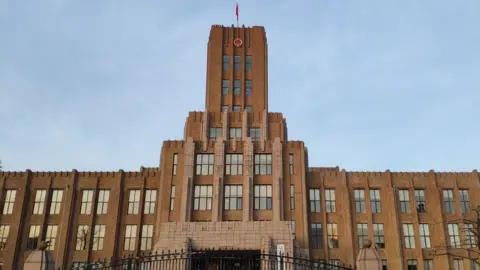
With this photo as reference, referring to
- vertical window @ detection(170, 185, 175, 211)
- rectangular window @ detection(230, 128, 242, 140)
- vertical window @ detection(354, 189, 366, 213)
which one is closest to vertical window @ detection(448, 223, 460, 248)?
vertical window @ detection(354, 189, 366, 213)

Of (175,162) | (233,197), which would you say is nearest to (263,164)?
(233,197)

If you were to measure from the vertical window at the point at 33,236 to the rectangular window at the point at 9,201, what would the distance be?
318 centimetres

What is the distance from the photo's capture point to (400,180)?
5366 cm

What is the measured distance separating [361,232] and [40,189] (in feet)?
114

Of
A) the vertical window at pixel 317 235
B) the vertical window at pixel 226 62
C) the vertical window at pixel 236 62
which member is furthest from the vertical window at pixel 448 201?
the vertical window at pixel 226 62

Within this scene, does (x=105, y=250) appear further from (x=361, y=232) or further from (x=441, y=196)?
(x=441, y=196)

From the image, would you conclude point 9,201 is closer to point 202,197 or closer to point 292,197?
point 202,197

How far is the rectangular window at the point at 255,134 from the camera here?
58750 mm

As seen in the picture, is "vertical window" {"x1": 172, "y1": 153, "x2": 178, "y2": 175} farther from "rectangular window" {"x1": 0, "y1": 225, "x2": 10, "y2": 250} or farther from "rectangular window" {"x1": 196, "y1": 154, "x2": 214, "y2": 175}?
"rectangular window" {"x1": 0, "y1": 225, "x2": 10, "y2": 250}

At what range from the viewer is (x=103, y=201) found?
5325 cm

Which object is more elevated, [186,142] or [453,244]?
[186,142]

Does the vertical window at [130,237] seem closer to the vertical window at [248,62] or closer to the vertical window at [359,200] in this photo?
the vertical window at [359,200]

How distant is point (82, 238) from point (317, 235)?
964 inches

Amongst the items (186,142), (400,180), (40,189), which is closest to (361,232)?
(400,180)
